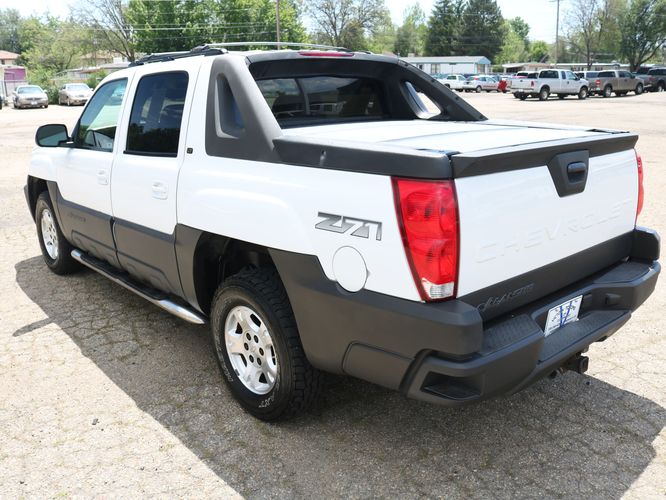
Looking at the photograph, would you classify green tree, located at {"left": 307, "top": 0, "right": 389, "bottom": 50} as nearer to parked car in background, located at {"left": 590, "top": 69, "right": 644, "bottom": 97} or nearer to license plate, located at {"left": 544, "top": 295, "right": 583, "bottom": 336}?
parked car in background, located at {"left": 590, "top": 69, "right": 644, "bottom": 97}

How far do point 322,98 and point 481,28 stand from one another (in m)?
103

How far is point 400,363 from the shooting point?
252 centimetres

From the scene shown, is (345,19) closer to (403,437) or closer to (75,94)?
(75,94)

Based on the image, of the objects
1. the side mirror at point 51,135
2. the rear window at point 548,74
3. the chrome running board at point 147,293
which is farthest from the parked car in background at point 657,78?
the chrome running board at point 147,293

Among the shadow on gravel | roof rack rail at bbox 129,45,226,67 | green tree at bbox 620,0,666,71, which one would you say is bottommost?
the shadow on gravel

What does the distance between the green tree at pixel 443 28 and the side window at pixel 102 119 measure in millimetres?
99819

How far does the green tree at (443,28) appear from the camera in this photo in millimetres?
97500

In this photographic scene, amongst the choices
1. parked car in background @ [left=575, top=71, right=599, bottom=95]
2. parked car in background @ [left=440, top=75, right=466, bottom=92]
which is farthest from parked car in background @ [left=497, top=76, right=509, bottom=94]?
parked car in background @ [left=575, top=71, right=599, bottom=95]

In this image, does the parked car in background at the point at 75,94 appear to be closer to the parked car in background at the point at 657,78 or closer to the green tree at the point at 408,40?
the parked car in background at the point at 657,78

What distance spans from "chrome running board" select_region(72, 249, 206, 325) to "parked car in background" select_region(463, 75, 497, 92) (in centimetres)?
4968

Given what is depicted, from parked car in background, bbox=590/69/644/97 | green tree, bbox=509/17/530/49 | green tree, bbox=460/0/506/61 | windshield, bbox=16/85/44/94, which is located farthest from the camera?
green tree, bbox=509/17/530/49

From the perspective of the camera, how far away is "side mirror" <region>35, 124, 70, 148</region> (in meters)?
5.06

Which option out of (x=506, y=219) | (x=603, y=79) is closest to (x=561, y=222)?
(x=506, y=219)

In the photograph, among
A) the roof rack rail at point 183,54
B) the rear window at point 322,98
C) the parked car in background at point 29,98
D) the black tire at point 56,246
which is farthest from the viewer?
the parked car in background at point 29,98
